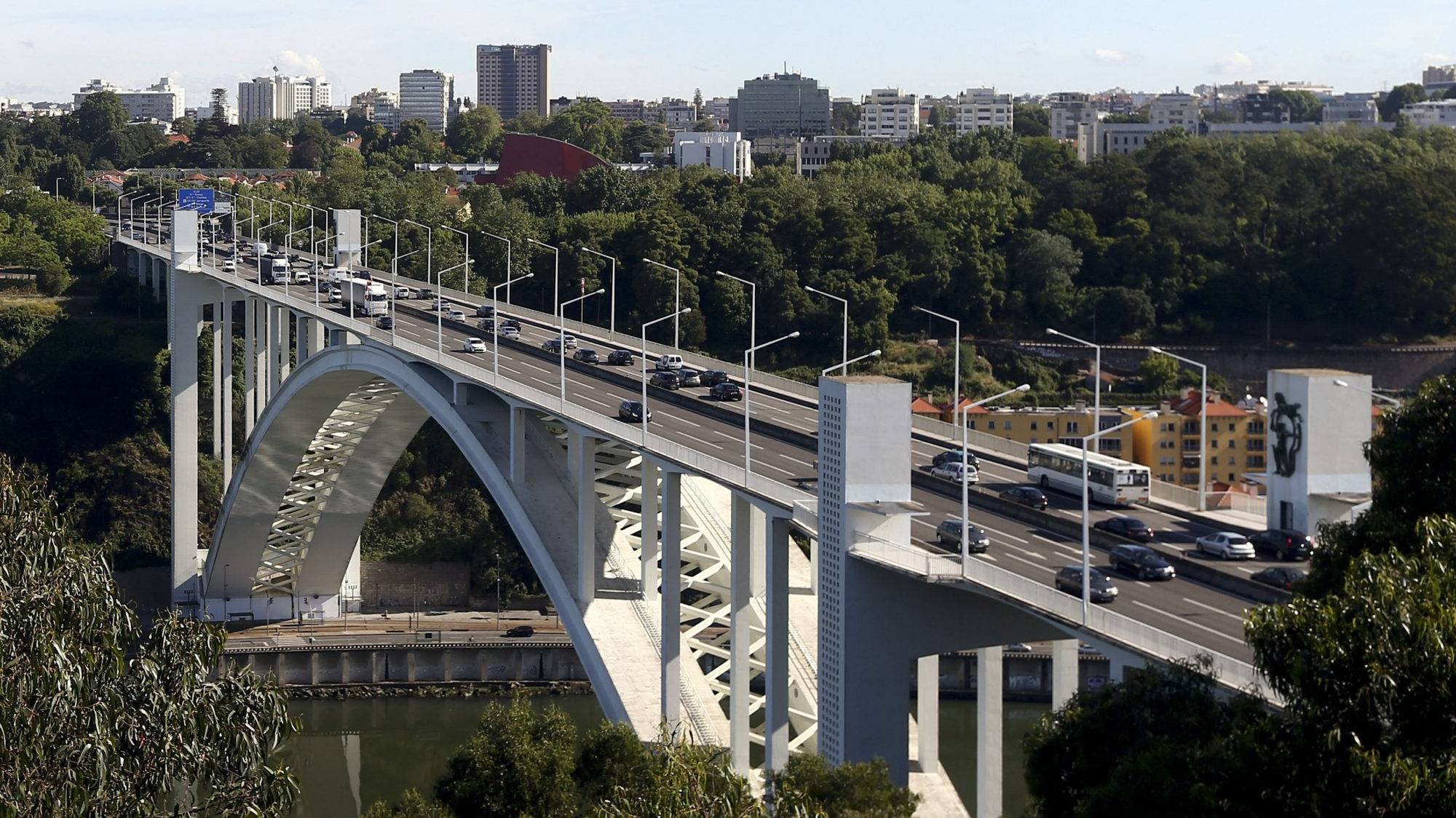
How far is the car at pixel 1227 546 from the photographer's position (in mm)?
19500

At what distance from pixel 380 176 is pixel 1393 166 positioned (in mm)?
39816

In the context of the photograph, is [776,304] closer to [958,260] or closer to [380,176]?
[958,260]

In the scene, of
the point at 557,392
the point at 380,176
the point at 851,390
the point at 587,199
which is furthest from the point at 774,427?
the point at 380,176

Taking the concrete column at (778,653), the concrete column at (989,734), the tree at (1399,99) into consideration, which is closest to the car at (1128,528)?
the concrete column at (989,734)

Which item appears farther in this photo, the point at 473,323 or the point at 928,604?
the point at 473,323

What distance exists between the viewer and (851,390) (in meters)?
19.8

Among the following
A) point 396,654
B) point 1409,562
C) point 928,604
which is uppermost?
point 1409,562

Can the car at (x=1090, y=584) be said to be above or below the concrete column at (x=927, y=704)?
above

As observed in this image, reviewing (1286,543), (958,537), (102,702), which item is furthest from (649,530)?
(102,702)

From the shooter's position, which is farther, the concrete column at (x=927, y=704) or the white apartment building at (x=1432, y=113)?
the white apartment building at (x=1432, y=113)

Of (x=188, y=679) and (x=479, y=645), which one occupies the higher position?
(x=188, y=679)

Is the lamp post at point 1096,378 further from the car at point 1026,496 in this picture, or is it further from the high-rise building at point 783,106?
the high-rise building at point 783,106

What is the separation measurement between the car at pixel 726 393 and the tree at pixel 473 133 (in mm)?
84318

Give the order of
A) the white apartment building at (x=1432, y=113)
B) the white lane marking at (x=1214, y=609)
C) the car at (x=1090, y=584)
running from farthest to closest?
the white apartment building at (x=1432, y=113) → the car at (x=1090, y=584) → the white lane marking at (x=1214, y=609)
